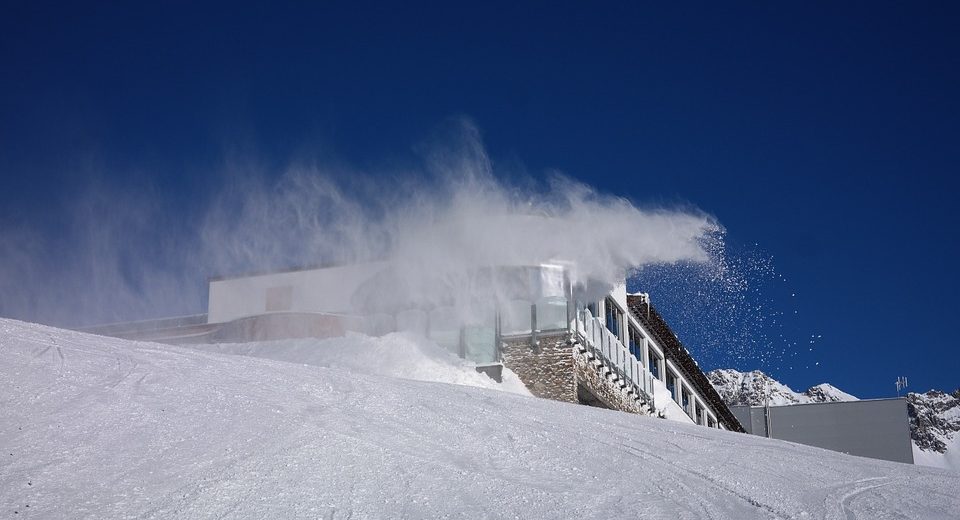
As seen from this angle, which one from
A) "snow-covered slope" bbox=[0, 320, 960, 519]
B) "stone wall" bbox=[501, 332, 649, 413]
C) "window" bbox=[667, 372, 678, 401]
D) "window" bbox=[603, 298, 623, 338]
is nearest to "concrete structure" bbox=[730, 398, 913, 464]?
"window" bbox=[667, 372, 678, 401]

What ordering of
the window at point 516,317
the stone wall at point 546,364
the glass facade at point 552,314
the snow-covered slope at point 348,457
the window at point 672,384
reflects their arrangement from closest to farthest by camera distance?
the snow-covered slope at point 348,457, the stone wall at point 546,364, the window at point 516,317, the glass facade at point 552,314, the window at point 672,384

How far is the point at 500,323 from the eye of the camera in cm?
2473

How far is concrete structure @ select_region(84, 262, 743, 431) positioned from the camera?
2475cm

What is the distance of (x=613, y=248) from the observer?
27.8 metres

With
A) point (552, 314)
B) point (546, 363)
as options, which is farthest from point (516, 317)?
point (546, 363)

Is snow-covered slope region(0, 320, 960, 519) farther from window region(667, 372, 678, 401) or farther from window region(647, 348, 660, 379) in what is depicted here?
window region(667, 372, 678, 401)

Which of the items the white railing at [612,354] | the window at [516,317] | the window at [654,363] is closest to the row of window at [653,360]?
the window at [654,363]

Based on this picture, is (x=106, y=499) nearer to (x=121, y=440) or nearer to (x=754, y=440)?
(x=121, y=440)

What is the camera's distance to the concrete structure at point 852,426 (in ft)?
222

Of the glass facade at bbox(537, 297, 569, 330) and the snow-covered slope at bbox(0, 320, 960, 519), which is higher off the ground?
the glass facade at bbox(537, 297, 569, 330)

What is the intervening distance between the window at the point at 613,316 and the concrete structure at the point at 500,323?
0.15ft

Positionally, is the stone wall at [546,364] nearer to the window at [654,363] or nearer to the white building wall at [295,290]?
the white building wall at [295,290]

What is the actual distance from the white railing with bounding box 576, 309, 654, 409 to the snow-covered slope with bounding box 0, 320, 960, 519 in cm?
1314

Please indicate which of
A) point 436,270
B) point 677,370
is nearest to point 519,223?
point 436,270
